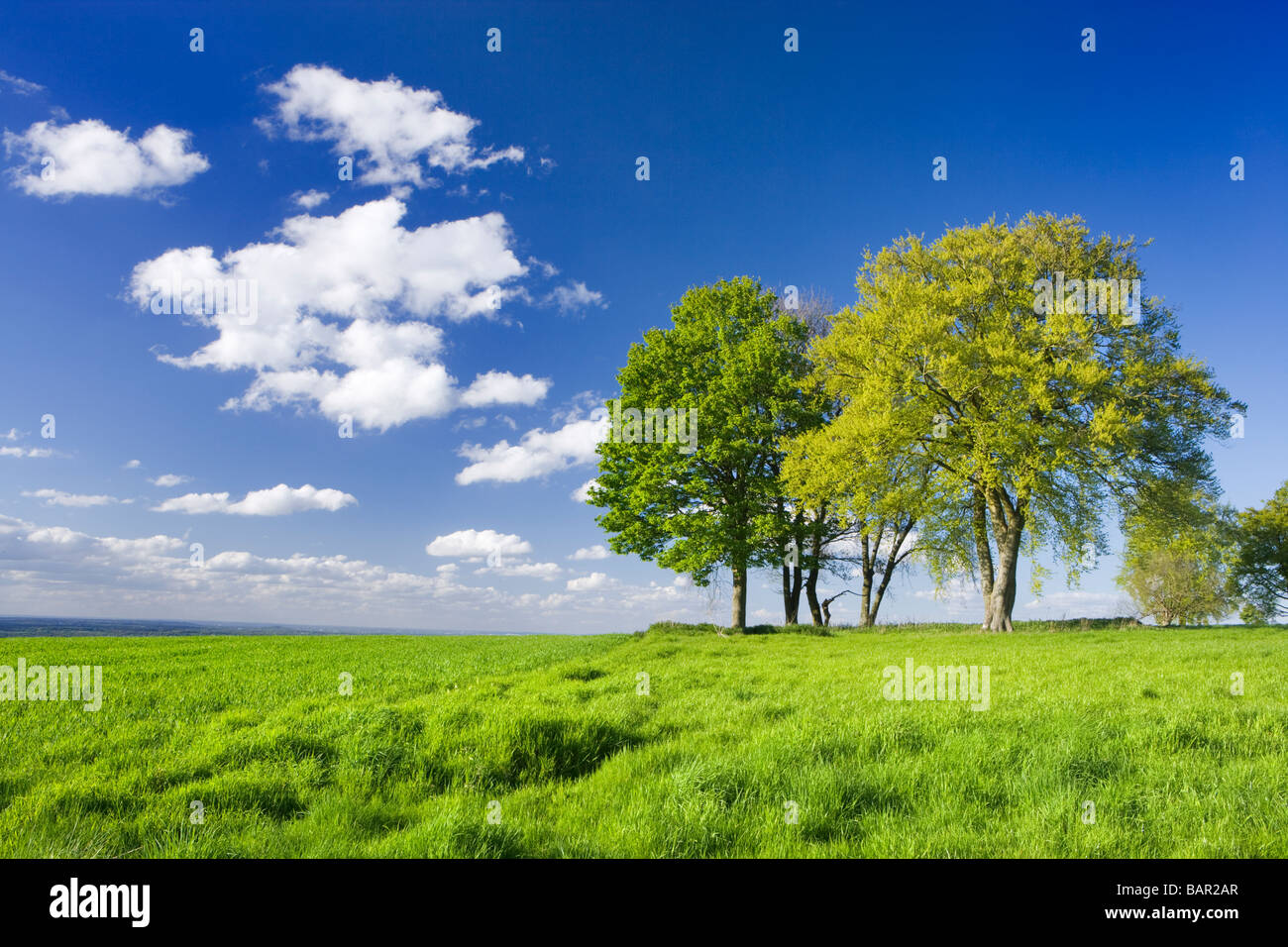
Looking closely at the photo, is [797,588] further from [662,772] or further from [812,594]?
[662,772]

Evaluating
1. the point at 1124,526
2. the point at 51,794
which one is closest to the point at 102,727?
the point at 51,794

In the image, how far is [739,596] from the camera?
30.0 metres

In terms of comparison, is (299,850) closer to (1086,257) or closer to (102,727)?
(102,727)

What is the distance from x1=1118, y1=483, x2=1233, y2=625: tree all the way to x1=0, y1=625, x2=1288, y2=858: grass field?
19.1 metres

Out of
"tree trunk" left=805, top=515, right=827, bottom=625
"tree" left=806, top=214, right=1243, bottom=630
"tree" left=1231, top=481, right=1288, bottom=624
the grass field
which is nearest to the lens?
the grass field

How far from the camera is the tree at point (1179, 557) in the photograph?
27094 mm

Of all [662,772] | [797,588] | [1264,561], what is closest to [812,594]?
[797,588]

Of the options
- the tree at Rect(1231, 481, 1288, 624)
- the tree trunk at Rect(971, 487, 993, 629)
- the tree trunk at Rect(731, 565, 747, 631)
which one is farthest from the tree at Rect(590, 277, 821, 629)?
the tree at Rect(1231, 481, 1288, 624)

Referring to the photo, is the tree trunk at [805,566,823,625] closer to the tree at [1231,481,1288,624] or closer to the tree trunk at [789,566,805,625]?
the tree trunk at [789,566,805,625]

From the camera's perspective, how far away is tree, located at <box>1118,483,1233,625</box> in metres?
27.1

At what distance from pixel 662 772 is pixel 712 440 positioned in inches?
897

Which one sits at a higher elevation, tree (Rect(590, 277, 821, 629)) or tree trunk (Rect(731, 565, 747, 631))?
tree (Rect(590, 277, 821, 629))
